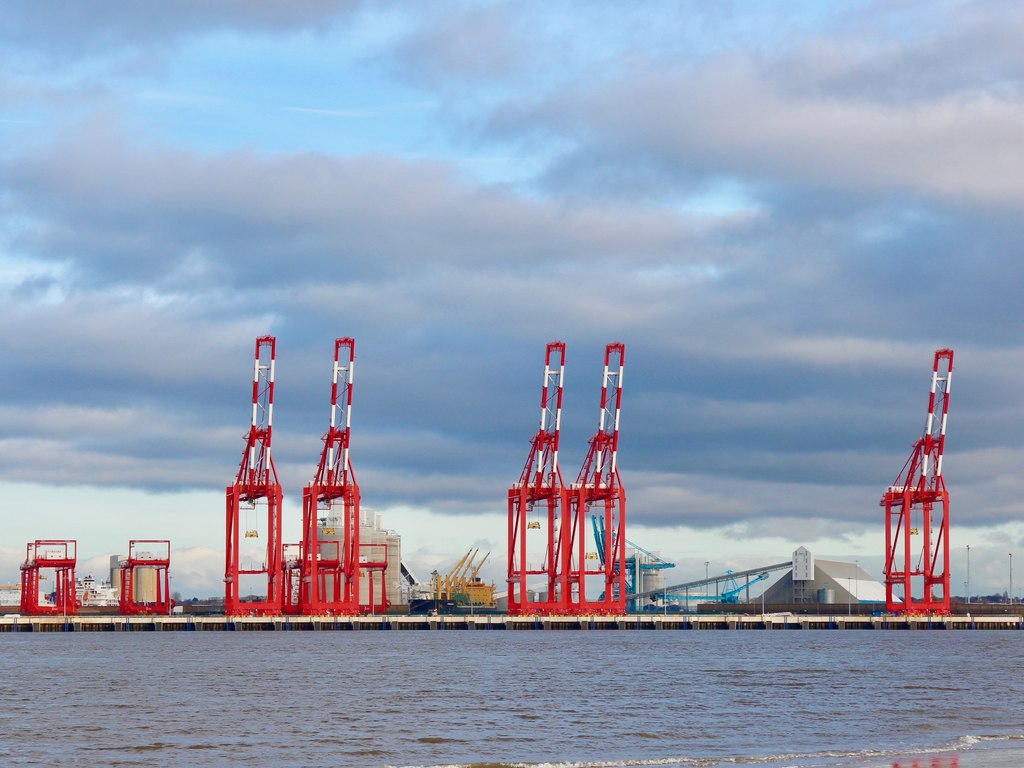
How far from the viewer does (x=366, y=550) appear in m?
183

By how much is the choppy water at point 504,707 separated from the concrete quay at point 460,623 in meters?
32.9

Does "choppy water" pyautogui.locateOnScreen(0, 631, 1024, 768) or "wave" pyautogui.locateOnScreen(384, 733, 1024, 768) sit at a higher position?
"wave" pyautogui.locateOnScreen(384, 733, 1024, 768)

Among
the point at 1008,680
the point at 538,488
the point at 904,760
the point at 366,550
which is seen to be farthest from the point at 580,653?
the point at 366,550

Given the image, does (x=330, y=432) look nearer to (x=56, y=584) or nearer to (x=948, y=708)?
(x=56, y=584)

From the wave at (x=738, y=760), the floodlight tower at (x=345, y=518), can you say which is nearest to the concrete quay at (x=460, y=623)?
the floodlight tower at (x=345, y=518)

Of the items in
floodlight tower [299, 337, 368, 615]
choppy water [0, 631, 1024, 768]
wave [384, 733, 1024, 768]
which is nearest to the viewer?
wave [384, 733, 1024, 768]

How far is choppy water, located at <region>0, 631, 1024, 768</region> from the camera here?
144 ft

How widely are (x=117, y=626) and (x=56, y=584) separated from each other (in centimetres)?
3242

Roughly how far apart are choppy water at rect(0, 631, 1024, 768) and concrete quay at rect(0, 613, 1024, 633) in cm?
3291

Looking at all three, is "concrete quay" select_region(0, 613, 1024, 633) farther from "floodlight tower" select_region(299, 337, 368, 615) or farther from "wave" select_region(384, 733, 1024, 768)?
"wave" select_region(384, 733, 1024, 768)

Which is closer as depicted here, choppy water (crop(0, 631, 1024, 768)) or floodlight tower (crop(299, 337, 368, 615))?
choppy water (crop(0, 631, 1024, 768))

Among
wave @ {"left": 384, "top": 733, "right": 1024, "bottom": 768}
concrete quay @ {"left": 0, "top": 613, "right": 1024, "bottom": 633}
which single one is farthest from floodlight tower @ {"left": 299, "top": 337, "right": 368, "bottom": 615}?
wave @ {"left": 384, "top": 733, "right": 1024, "bottom": 768}

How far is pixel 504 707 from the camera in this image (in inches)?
2301

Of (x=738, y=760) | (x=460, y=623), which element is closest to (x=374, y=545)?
(x=460, y=623)
